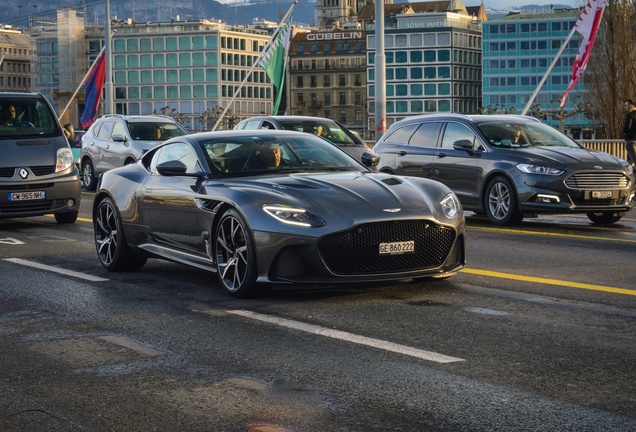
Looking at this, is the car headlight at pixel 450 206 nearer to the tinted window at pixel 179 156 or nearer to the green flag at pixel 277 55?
the tinted window at pixel 179 156

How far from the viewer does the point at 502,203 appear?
17.7m

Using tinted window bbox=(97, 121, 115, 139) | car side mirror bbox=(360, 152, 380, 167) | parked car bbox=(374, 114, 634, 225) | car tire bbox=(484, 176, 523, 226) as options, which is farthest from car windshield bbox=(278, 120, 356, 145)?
car side mirror bbox=(360, 152, 380, 167)

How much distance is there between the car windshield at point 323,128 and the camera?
26.6m

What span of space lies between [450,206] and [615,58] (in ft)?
136

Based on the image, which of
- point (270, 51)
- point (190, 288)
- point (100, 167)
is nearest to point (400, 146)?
point (190, 288)

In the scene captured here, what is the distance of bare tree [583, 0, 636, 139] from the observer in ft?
162

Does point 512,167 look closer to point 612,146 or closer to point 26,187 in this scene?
point 26,187

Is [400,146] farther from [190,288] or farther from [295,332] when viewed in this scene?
[295,332]

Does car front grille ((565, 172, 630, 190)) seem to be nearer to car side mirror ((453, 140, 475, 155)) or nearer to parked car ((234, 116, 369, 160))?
car side mirror ((453, 140, 475, 155))

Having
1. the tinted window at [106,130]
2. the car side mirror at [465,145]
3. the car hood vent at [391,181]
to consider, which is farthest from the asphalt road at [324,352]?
the tinted window at [106,130]

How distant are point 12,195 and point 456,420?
1333 centimetres

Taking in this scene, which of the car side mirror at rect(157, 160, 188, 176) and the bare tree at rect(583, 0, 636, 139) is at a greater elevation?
the bare tree at rect(583, 0, 636, 139)

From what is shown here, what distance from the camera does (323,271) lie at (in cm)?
924

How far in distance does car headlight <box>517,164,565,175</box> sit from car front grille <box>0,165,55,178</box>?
21.6 feet
